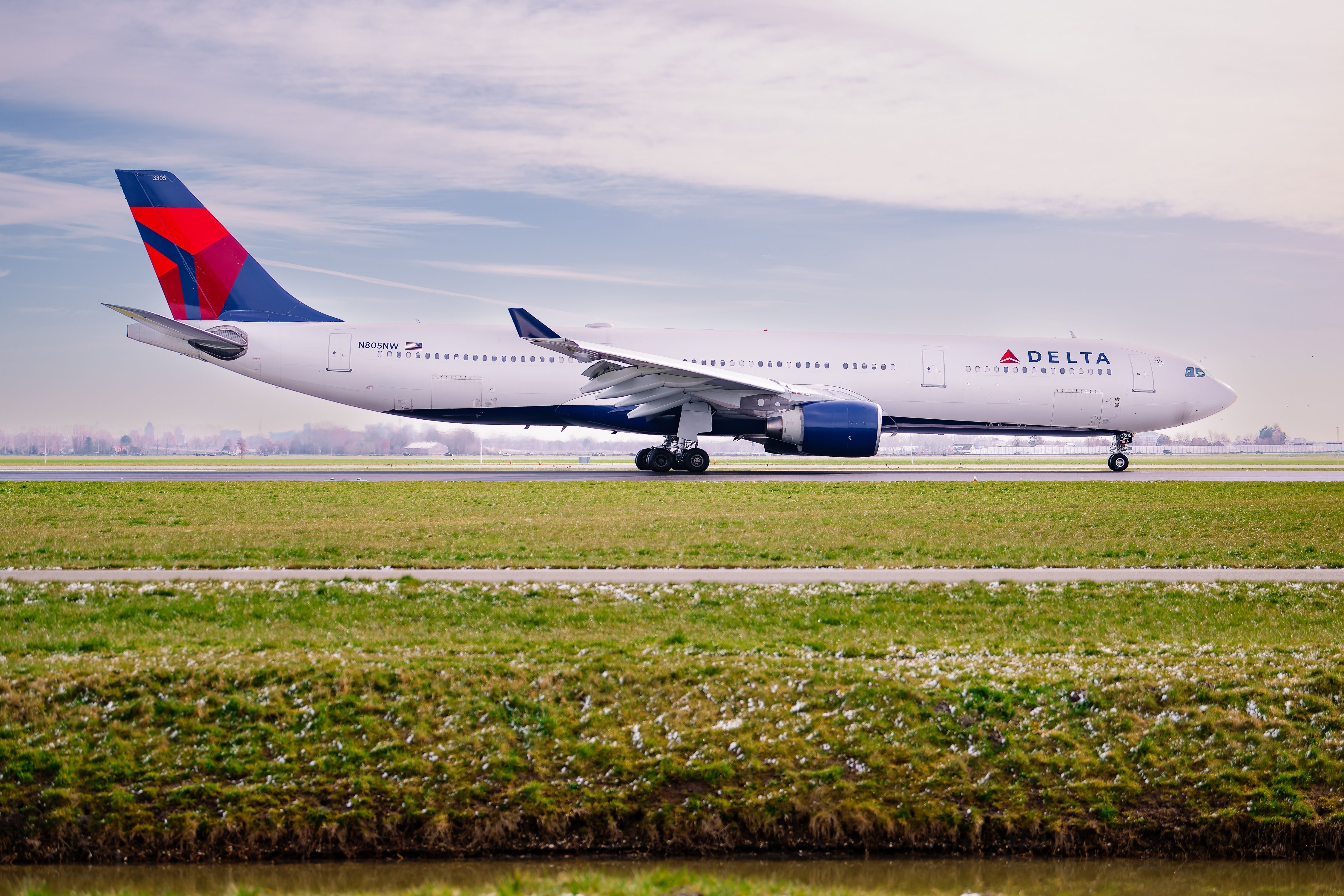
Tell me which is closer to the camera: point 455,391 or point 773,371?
point 455,391

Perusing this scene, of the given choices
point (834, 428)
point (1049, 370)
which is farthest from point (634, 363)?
point (1049, 370)

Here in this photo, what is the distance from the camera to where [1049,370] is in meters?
32.4

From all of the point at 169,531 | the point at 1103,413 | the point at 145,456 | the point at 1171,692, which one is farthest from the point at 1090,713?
the point at 145,456

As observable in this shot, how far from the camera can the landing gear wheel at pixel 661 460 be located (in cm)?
2909

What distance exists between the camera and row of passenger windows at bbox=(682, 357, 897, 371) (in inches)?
1179

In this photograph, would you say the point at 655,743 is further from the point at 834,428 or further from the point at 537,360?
the point at 537,360

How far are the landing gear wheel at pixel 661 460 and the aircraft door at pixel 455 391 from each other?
553 centimetres

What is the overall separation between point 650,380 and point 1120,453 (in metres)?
18.3

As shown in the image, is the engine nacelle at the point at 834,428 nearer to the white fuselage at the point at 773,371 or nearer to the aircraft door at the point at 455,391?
the white fuselage at the point at 773,371

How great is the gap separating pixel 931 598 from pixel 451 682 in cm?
560

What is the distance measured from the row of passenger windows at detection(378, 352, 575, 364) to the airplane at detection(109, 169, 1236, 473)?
0.04 meters

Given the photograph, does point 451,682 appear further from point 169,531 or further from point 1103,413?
point 1103,413

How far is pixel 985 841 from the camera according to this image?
682 centimetres

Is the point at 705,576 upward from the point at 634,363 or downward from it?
downward
